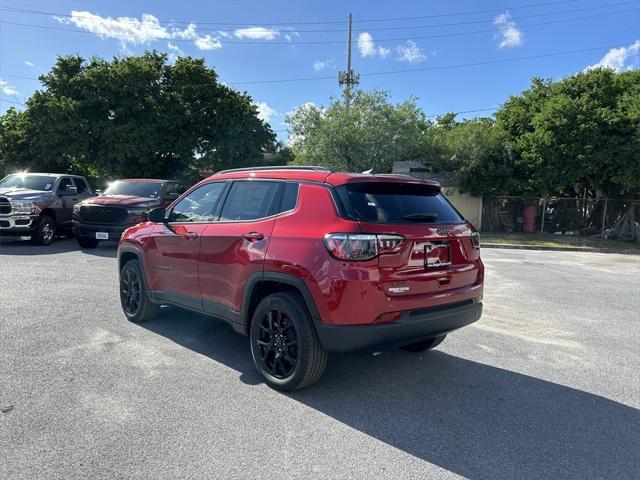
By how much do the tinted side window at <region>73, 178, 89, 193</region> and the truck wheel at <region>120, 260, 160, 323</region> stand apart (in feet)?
30.9

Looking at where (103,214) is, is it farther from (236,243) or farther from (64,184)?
(236,243)

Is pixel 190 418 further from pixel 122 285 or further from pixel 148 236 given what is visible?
pixel 122 285

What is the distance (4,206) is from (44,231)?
1.06 m

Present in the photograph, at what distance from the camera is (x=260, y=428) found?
125 inches

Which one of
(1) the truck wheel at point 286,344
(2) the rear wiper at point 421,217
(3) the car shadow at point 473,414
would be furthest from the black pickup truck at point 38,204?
(2) the rear wiper at point 421,217

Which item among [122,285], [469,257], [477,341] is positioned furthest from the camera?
[122,285]

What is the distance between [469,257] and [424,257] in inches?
26.9

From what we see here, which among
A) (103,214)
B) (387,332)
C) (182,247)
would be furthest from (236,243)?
(103,214)

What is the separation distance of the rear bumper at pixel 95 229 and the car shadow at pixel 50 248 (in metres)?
0.44

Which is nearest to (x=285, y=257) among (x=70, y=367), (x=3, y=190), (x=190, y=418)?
(x=190, y=418)

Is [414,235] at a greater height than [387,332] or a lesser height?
greater

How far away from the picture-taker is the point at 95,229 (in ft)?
35.6

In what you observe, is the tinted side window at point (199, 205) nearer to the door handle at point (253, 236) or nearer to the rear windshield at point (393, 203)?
the door handle at point (253, 236)

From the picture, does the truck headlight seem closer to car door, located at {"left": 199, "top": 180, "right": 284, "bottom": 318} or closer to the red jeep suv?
the red jeep suv
